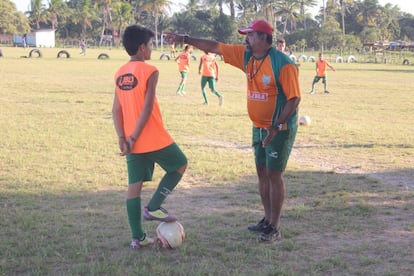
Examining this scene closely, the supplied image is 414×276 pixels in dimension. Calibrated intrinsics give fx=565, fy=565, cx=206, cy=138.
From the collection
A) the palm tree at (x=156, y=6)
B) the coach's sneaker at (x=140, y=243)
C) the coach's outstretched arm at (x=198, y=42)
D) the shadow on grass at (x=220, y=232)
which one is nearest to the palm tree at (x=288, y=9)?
the palm tree at (x=156, y=6)

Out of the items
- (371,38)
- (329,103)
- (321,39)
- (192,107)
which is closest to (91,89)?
(192,107)

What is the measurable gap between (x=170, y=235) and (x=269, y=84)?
1.69m

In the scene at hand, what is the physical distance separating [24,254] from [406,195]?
4.85 metres

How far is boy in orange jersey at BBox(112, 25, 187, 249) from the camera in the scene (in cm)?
492

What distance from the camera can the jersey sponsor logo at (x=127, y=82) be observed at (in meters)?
4.91

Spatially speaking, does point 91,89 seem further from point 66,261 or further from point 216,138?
point 66,261

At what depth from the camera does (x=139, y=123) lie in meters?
4.91

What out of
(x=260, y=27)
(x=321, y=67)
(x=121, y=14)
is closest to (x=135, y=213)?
(x=260, y=27)

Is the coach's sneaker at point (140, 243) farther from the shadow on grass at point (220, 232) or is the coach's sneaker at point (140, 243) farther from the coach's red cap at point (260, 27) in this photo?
the coach's red cap at point (260, 27)

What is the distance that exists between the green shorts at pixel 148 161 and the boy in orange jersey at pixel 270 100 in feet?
2.94

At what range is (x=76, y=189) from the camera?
7.61 m

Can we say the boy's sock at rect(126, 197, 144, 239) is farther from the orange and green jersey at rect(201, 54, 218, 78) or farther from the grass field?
the orange and green jersey at rect(201, 54, 218, 78)

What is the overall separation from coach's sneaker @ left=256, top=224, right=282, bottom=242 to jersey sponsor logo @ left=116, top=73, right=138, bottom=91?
1.94m

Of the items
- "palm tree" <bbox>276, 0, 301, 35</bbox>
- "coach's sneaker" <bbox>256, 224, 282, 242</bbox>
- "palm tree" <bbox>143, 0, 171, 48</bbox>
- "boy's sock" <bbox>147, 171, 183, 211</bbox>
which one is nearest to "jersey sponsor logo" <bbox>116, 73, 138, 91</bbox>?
"boy's sock" <bbox>147, 171, 183, 211</bbox>
